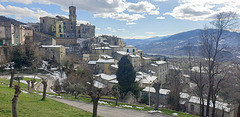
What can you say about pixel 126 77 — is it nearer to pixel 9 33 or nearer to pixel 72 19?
pixel 9 33

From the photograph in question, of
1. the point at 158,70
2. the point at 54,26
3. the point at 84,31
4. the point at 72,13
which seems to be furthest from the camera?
the point at 72,13

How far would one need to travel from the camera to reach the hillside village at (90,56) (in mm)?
29838

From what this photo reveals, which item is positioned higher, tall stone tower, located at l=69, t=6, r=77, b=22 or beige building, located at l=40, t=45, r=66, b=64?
tall stone tower, located at l=69, t=6, r=77, b=22

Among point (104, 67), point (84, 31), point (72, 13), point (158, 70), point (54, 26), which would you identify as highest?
point (72, 13)

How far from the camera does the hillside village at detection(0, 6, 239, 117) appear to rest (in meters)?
29.8

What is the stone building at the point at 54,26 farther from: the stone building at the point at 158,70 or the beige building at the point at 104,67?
the stone building at the point at 158,70

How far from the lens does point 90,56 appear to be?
48312mm

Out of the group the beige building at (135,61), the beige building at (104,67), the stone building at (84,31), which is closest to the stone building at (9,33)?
the beige building at (104,67)

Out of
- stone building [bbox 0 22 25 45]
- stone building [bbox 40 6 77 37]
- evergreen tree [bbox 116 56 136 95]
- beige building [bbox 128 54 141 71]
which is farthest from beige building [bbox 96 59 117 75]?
stone building [bbox 40 6 77 37]

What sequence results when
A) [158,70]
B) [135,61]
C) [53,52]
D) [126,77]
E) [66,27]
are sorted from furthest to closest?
[66,27] < [158,70] < [135,61] < [53,52] < [126,77]

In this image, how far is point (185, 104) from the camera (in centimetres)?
2619

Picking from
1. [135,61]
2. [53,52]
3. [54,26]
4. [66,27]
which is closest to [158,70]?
[135,61]

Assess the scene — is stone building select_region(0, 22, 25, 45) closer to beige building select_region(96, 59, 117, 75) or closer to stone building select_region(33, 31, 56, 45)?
stone building select_region(33, 31, 56, 45)

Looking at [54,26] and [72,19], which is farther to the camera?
[72,19]
